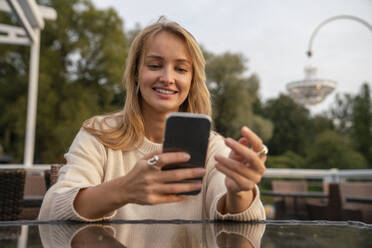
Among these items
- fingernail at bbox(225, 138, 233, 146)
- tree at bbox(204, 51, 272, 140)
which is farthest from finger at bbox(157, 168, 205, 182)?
tree at bbox(204, 51, 272, 140)

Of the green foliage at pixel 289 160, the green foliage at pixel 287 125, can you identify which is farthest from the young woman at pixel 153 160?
the green foliage at pixel 287 125

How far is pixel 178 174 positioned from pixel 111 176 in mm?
730

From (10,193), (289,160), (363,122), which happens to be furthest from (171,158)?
(363,122)

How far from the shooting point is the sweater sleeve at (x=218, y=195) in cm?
123

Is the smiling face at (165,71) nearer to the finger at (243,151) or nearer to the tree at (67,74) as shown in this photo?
the finger at (243,151)

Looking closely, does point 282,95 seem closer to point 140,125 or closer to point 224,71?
point 224,71

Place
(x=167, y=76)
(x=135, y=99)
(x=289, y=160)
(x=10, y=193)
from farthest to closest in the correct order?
1. (x=289, y=160)
2. (x=10, y=193)
3. (x=135, y=99)
4. (x=167, y=76)

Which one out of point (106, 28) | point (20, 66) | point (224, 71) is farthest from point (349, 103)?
point (20, 66)

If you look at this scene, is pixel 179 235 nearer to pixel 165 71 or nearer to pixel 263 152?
pixel 263 152

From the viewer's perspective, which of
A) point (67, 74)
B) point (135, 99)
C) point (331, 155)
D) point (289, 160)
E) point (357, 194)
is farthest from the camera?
point (331, 155)

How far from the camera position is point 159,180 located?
2.96 feet

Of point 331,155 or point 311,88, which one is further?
point 331,155

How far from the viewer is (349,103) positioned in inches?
1539

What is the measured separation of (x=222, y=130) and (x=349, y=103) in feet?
74.0
